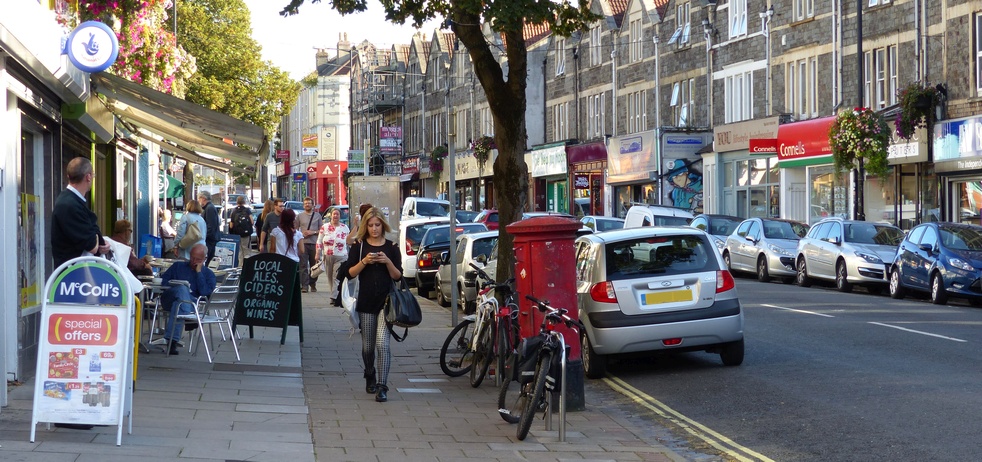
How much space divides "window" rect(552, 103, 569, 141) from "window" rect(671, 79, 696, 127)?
10278 millimetres

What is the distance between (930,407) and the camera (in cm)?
960

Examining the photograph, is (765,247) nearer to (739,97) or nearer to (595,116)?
(739,97)

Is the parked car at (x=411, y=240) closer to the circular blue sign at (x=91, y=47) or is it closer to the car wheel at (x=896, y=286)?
the car wheel at (x=896, y=286)

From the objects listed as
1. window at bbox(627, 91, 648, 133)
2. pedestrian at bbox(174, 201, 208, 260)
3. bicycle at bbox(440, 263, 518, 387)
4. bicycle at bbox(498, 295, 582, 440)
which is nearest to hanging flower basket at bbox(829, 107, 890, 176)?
window at bbox(627, 91, 648, 133)

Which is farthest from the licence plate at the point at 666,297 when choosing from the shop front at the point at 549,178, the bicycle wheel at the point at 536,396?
the shop front at the point at 549,178

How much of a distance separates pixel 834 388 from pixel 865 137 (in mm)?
21122

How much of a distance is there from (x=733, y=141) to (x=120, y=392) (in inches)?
1349

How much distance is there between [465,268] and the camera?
2069cm

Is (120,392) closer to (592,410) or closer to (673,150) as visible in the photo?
(592,410)

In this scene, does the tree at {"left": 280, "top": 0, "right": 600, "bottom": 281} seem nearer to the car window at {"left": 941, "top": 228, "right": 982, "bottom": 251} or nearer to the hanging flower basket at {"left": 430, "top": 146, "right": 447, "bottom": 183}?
the car window at {"left": 941, "top": 228, "right": 982, "bottom": 251}

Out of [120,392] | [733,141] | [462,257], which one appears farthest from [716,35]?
[120,392]

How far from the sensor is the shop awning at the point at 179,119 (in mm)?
14633

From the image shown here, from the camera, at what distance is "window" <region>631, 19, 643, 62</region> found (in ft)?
156

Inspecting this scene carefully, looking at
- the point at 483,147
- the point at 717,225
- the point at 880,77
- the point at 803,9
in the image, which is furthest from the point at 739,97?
the point at 483,147
